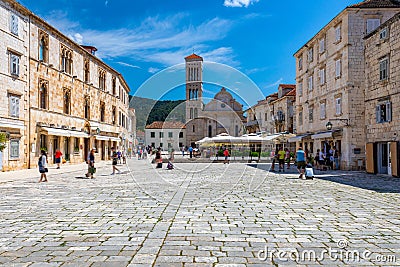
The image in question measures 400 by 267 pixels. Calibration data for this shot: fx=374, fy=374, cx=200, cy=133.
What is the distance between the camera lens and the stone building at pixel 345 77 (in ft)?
78.1

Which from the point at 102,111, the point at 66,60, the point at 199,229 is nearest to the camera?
the point at 199,229

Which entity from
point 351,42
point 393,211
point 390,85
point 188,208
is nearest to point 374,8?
point 351,42

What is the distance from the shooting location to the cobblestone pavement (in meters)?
5.19

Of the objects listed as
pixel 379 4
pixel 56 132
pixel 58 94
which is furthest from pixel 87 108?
pixel 379 4

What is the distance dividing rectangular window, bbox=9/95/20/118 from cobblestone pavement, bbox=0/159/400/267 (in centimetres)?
1258

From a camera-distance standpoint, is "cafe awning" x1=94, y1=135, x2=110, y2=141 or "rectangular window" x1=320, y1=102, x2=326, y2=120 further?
"cafe awning" x1=94, y1=135, x2=110, y2=141

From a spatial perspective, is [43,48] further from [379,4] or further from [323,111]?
[379,4]

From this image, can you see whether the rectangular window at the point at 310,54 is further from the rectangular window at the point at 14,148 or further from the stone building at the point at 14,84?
the rectangular window at the point at 14,148

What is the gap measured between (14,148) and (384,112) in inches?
859

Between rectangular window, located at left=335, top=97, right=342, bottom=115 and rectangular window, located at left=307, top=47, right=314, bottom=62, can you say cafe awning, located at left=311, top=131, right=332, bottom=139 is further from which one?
rectangular window, located at left=307, top=47, right=314, bottom=62

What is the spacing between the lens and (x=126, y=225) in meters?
7.30

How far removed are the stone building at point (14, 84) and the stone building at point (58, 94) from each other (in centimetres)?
6

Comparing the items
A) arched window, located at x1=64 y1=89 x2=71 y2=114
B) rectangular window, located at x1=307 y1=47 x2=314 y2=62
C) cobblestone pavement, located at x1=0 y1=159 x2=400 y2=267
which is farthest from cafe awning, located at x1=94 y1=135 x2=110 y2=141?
cobblestone pavement, located at x1=0 y1=159 x2=400 y2=267

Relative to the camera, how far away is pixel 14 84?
23297 mm
